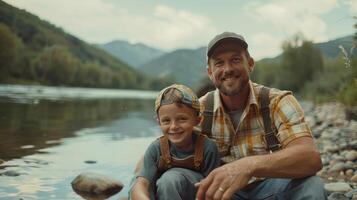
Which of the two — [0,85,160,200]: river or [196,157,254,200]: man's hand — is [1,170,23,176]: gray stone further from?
[196,157,254,200]: man's hand

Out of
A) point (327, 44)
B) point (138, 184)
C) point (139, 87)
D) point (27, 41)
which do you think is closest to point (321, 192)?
point (138, 184)

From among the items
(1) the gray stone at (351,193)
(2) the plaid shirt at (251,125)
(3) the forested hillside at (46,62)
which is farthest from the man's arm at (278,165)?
(3) the forested hillside at (46,62)

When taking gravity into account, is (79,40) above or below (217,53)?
above

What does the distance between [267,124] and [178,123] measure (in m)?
0.71

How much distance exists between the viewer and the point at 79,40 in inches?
7589

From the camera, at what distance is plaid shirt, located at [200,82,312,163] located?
3164 mm

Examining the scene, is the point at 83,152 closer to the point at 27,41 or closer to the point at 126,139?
the point at 126,139

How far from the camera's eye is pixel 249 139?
342 centimetres

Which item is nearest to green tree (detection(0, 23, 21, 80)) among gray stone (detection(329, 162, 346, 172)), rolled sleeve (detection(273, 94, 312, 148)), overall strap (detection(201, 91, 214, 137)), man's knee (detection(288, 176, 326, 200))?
gray stone (detection(329, 162, 346, 172))

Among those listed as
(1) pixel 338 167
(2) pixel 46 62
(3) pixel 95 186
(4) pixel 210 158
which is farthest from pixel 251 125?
(2) pixel 46 62

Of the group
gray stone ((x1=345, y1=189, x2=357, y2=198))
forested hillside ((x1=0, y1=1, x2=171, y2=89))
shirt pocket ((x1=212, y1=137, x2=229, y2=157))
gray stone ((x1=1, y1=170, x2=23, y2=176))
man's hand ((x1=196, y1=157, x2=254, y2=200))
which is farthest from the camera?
forested hillside ((x1=0, y1=1, x2=171, y2=89))

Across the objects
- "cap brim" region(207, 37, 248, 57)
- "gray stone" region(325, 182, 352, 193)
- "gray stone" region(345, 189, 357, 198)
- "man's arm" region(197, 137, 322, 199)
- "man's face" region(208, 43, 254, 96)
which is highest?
"cap brim" region(207, 37, 248, 57)

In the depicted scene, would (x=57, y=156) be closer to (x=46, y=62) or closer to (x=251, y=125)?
(x=251, y=125)

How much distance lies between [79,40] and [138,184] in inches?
7749
